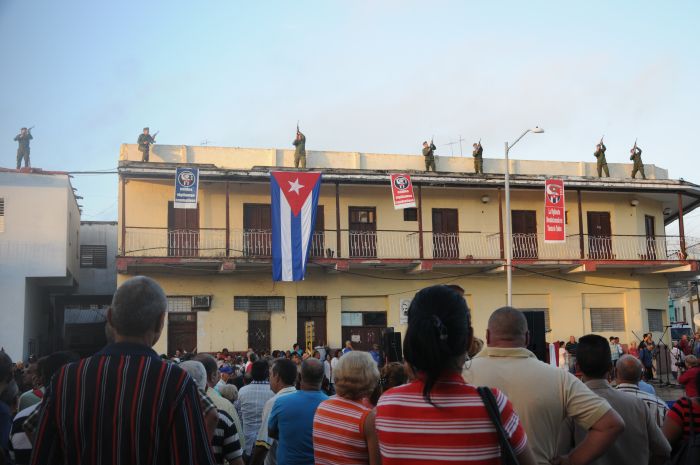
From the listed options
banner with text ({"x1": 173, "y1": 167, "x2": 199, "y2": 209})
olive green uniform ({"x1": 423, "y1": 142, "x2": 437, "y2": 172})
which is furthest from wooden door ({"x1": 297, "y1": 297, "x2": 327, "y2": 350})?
olive green uniform ({"x1": 423, "y1": 142, "x2": 437, "y2": 172})

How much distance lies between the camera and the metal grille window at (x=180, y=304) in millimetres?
25703

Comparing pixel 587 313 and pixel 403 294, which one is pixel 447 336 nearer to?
pixel 403 294

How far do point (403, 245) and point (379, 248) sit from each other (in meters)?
0.96

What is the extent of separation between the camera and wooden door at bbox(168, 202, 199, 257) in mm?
25438

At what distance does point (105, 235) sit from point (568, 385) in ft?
97.7

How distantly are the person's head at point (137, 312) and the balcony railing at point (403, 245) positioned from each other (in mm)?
21735

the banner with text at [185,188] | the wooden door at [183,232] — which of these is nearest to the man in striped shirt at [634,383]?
the banner with text at [185,188]

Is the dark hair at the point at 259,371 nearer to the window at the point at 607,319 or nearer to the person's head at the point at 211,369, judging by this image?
the person's head at the point at 211,369

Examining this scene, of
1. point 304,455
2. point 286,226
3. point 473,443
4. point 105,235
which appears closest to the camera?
point 473,443

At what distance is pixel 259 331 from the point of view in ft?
86.3

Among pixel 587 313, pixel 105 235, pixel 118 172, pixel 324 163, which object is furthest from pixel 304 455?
pixel 105 235

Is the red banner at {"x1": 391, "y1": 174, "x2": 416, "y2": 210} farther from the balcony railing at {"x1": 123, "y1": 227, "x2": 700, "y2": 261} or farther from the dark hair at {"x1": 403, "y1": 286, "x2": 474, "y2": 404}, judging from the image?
the dark hair at {"x1": 403, "y1": 286, "x2": 474, "y2": 404}

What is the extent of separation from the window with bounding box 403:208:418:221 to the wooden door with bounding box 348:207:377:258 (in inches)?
45.8

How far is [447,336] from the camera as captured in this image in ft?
9.71
